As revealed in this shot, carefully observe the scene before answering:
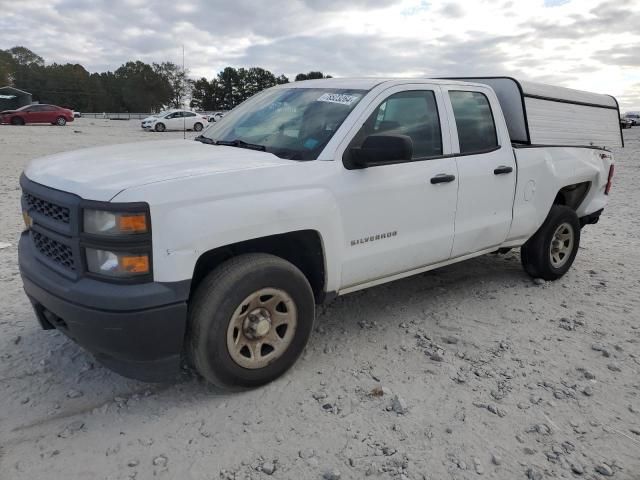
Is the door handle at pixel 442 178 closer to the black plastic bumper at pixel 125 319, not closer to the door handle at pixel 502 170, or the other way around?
the door handle at pixel 502 170

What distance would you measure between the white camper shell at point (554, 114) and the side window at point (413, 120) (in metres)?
1.29

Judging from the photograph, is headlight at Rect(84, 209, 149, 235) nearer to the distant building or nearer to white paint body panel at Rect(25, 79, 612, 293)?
white paint body panel at Rect(25, 79, 612, 293)

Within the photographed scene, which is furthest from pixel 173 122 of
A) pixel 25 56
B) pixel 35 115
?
pixel 25 56

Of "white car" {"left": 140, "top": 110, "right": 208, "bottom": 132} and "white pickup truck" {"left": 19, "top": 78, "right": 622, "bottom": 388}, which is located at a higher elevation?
"white pickup truck" {"left": 19, "top": 78, "right": 622, "bottom": 388}

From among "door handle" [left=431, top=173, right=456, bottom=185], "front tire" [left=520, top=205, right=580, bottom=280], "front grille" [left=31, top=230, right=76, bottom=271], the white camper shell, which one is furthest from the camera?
"front tire" [left=520, top=205, right=580, bottom=280]

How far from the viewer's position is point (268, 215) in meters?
3.00

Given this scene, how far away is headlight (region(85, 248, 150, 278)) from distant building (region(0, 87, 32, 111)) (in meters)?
51.7

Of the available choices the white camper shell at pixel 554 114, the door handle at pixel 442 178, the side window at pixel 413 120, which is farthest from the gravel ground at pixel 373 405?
the white camper shell at pixel 554 114

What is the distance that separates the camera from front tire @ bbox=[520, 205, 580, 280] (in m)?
5.15

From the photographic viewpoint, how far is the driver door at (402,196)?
350 centimetres

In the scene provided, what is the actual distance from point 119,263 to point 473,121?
305 centimetres

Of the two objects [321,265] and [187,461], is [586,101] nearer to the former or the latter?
[321,265]

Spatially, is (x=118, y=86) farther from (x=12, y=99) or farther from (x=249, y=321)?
(x=249, y=321)

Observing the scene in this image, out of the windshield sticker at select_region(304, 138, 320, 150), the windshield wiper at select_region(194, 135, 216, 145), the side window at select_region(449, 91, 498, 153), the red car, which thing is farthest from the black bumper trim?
the red car
